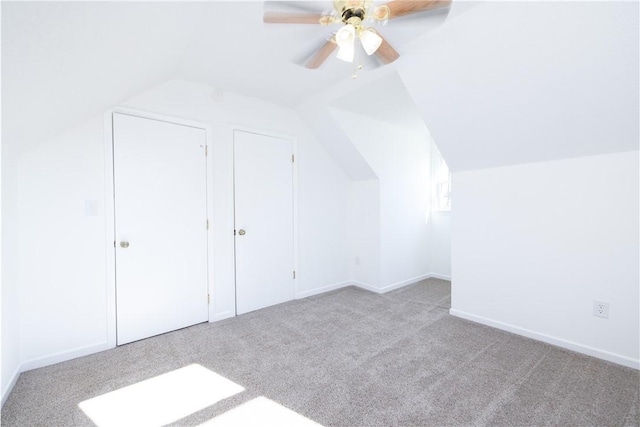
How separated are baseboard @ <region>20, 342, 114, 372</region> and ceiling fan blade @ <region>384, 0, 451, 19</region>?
310cm

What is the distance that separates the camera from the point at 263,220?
10.5ft

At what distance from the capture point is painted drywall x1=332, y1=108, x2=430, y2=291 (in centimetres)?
358

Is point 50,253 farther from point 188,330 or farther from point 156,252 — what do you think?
point 188,330

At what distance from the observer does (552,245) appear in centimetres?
232

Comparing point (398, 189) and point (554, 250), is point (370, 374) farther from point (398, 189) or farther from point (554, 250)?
point (398, 189)

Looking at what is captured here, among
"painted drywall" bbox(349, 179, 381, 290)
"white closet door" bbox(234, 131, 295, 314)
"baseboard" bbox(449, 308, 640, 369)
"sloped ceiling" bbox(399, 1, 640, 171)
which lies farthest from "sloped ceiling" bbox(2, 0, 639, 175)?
"baseboard" bbox(449, 308, 640, 369)

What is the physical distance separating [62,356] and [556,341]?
3.88 meters

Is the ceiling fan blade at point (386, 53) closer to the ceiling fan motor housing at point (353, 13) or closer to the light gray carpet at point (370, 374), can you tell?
the ceiling fan motor housing at point (353, 13)

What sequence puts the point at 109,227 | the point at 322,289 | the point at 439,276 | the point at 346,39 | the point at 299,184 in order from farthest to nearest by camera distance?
the point at 439,276, the point at 322,289, the point at 299,184, the point at 109,227, the point at 346,39

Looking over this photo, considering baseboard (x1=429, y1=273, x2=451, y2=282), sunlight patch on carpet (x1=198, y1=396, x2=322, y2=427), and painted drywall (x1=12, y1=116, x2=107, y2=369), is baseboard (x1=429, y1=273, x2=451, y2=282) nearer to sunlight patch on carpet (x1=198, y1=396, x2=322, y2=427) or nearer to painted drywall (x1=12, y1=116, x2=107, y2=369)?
sunlight patch on carpet (x1=198, y1=396, x2=322, y2=427)

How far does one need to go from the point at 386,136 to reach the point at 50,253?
12.0 feet

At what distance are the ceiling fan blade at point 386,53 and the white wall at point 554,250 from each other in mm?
1558

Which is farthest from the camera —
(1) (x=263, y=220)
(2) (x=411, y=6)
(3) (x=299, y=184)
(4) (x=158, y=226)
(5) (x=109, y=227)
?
(3) (x=299, y=184)

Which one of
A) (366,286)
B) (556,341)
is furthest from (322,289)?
(556,341)
